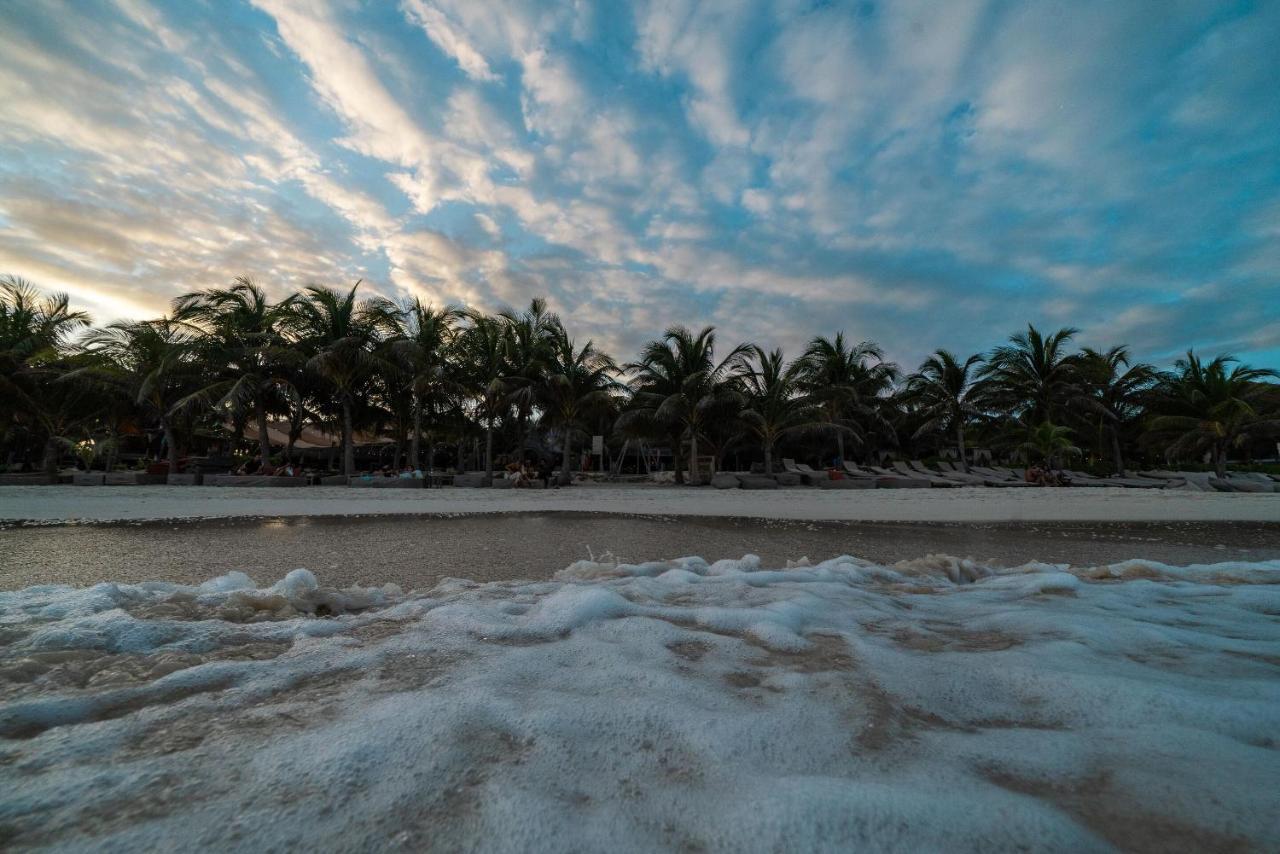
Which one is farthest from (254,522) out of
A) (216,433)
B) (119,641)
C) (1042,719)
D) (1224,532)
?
(216,433)

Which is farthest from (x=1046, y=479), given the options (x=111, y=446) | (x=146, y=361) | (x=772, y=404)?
(x=111, y=446)

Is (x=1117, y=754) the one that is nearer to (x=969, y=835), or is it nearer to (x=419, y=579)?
(x=969, y=835)

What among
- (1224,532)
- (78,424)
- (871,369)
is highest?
(871,369)

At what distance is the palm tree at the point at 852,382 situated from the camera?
2212 cm

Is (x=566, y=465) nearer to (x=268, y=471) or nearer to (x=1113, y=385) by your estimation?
(x=268, y=471)

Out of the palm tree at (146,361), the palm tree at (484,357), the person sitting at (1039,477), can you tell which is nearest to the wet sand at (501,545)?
the person sitting at (1039,477)

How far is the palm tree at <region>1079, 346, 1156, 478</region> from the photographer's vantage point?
2194 centimetres

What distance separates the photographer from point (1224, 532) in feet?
16.9

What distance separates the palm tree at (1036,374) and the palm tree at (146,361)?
2993 centimetres

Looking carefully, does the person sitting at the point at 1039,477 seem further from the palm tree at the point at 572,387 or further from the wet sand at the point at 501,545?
the palm tree at the point at 572,387

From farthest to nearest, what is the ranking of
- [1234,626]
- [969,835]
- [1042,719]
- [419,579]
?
1. [419,579]
2. [1234,626]
3. [1042,719]
4. [969,835]

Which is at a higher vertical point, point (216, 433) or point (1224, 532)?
point (216, 433)

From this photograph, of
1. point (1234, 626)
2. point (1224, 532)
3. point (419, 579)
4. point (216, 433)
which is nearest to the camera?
point (1234, 626)

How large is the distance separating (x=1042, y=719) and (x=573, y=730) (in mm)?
1043
